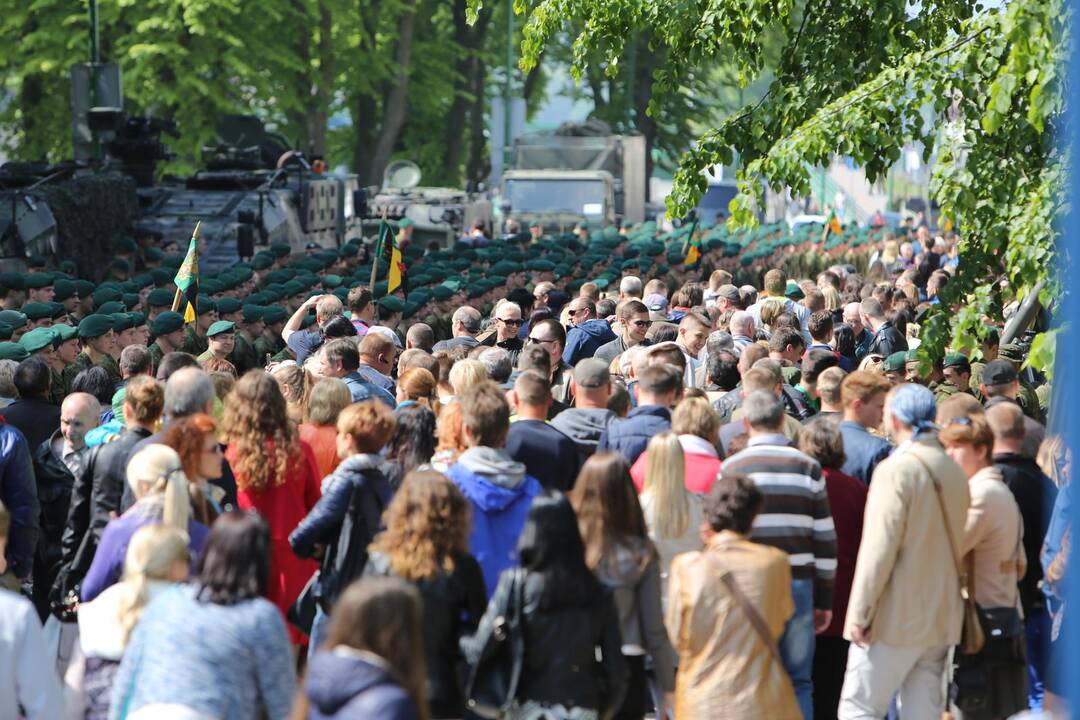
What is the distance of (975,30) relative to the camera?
10.0 m

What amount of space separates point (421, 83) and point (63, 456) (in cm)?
3436

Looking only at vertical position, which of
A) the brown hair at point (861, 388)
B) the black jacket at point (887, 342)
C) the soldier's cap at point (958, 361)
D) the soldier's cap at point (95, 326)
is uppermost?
the brown hair at point (861, 388)

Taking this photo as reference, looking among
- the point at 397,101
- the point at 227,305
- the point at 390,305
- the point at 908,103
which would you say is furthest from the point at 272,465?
the point at 397,101

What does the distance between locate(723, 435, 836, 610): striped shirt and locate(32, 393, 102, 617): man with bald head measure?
3285 millimetres

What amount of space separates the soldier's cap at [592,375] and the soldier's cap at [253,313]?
6.51 meters

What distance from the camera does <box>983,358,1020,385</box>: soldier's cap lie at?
1075 cm

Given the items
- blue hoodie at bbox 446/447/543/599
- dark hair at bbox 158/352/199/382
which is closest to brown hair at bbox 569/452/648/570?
blue hoodie at bbox 446/447/543/599

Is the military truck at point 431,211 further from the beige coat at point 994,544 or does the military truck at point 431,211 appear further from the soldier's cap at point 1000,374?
the beige coat at point 994,544

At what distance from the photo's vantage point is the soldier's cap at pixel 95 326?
12.8 metres

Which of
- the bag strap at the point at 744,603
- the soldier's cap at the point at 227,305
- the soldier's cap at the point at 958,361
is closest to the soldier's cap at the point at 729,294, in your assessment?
the soldier's cap at the point at 227,305

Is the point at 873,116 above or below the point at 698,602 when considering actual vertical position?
above

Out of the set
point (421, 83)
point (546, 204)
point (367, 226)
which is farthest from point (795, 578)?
point (421, 83)

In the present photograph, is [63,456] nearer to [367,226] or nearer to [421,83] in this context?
[367,226]

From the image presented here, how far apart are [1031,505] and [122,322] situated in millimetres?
6818
